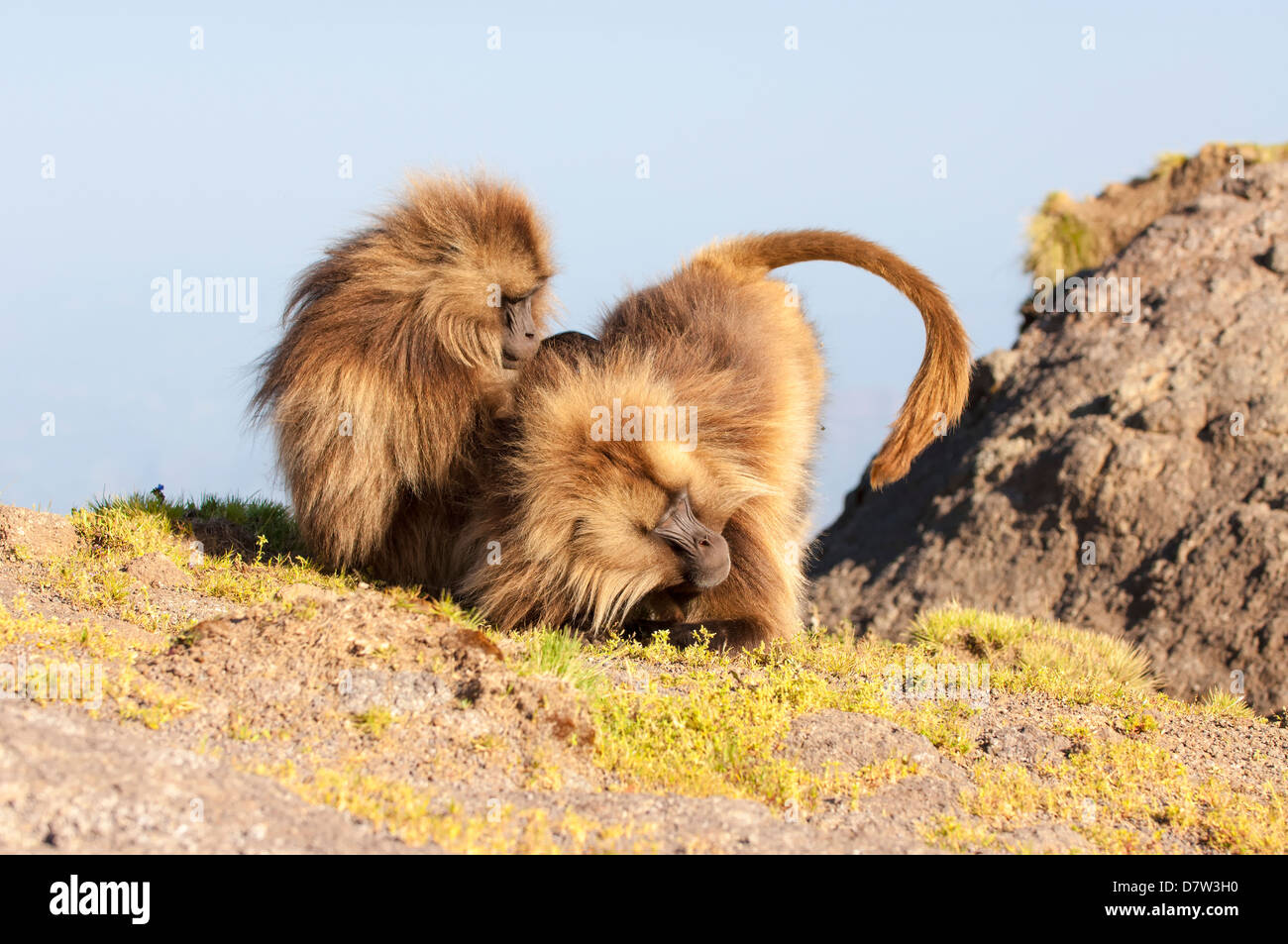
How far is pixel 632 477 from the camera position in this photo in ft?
17.1

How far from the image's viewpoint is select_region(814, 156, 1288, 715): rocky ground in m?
10.5

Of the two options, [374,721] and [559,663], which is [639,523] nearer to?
[559,663]

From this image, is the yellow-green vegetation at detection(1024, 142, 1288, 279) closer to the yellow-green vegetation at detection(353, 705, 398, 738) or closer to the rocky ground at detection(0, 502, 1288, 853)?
the rocky ground at detection(0, 502, 1288, 853)

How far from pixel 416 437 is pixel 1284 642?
8033 mm

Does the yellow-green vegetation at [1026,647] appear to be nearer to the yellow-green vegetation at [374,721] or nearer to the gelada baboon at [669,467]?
the gelada baboon at [669,467]

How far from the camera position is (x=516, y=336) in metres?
5.87

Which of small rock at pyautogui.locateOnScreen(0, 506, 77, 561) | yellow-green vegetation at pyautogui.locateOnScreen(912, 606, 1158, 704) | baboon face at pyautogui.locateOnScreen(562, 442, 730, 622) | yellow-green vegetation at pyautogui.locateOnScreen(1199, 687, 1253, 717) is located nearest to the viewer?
baboon face at pyautogui.locateOnScreen(562, 442, 730, 622)

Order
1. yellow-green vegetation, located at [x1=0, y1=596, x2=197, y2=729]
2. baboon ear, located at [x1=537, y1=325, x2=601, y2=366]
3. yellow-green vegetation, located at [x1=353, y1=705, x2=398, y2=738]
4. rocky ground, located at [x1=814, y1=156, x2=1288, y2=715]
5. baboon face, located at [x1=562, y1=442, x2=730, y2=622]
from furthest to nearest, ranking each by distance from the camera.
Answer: rocky ground, located at [x1=814, y1=156, x2=1288, y2=715], baboon ear, located at [x1=537, y1=325, x2=601, y2=366], baboon face, located at [x1=562, y1=442, x2=730, y2=622], yellow-green vegetation, located at [x1=353, y1=705, x2=398, y2=738], yellow-green vegetation, located at [x1=0, y1=596, x2=197, y2=729]

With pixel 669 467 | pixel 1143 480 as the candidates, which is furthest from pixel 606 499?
pixel 1143 480

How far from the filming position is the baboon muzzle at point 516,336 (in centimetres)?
585

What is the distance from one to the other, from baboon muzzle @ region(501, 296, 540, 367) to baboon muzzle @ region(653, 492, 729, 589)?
1.19 metres

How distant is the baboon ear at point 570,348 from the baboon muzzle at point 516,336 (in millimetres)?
80

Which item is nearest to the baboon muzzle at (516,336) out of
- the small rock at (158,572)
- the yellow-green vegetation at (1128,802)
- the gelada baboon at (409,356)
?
the gelada baboon at (409,356)

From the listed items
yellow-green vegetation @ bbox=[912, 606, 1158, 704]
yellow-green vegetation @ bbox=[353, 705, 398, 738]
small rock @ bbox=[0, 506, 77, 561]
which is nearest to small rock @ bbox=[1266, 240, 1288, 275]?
yellow-green vegetation @ bbox=[912, 606, 1158, 704]
